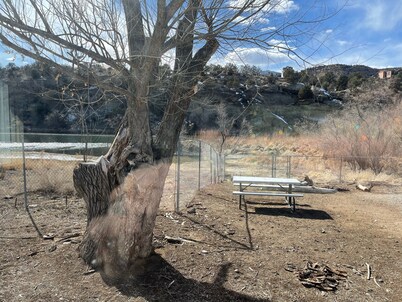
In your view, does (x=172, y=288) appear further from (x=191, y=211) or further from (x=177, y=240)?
(x=191, y=211)

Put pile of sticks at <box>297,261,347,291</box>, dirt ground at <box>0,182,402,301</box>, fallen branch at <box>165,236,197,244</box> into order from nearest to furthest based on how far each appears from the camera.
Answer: dirt ground at <box>0,182,402,301</box>, pile of sticks at <box>297,261,347,291</box>, fallen branch at <box>165,236,197,244</box>

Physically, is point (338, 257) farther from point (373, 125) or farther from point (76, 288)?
point (373, 125)

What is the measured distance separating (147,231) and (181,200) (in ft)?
14.8

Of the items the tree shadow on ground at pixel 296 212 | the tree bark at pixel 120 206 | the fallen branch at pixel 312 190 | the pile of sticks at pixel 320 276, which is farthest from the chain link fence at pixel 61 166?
the pile of sticks at pixel 320 276

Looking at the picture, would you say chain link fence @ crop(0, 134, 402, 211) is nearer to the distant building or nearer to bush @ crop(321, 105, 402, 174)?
bush @ crop(321, 105, 402, 174)

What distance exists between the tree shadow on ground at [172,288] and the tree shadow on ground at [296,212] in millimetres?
3793

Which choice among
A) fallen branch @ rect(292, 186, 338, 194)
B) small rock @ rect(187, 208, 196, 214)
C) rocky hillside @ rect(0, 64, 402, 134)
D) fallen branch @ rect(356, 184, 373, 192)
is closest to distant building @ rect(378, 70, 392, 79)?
rocky hillside @ rect(0, 64, 402, 134)

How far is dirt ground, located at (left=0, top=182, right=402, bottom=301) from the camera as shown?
3.56m

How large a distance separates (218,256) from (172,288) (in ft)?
3.40

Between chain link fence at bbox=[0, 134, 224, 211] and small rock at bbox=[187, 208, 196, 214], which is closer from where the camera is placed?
small rock at bbox=[187, 208, 196, 214]

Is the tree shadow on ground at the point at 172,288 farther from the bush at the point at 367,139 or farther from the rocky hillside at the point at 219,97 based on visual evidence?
the bush at the point at 367,139

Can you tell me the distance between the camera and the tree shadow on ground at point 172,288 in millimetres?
3451

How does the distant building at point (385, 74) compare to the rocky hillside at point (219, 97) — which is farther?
the distant building at point (385, 74)

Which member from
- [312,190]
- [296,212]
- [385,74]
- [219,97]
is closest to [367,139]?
[312,190]
